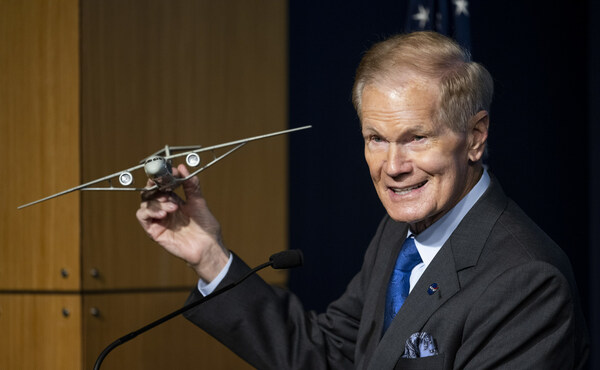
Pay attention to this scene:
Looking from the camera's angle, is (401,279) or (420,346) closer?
(420,346)

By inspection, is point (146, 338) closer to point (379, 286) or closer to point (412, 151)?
point (379, 286)

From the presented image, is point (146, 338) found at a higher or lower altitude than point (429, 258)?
lower

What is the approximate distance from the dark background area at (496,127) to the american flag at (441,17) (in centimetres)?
23

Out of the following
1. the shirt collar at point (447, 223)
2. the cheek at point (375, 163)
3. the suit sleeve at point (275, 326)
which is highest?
the cheek at point (375, 163)

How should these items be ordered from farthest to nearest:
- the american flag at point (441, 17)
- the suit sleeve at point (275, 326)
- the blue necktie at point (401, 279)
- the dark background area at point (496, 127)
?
the dark background area at point (496, 127) → the american flag at point (441, 17) → the suit sleeve at point (275, 326) → the blue necktie at point (401, 279)

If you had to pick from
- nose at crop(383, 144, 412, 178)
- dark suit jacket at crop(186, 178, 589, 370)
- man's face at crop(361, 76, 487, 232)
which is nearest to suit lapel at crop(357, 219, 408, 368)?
dark suit jacket at crop(186, 178, 589, 370)

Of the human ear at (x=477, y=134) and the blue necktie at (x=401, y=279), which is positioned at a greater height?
the human ear at (x=477, y=134)

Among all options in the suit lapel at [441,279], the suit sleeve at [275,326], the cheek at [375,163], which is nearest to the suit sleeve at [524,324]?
the suit lapel at [441,279]

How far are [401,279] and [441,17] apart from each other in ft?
7.70

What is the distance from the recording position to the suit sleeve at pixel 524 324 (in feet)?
4.96

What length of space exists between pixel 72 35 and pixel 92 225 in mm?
770

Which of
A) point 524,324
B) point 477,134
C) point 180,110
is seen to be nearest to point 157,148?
point 180,110

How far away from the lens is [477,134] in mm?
1764

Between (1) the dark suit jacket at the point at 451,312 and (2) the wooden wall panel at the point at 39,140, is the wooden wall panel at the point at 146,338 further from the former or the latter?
(1) the dark suit jacket at the point at 451,312
